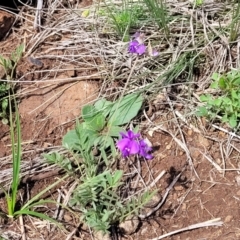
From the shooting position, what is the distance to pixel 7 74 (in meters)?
2.55

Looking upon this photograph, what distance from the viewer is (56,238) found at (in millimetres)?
2148

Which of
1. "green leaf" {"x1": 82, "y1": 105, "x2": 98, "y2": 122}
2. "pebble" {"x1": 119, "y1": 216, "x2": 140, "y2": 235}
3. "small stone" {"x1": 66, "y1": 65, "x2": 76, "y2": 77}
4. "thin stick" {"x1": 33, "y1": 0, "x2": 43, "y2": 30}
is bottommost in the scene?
"pebble" {"x1": 119, "y1": 216, "x2": 140, "y2": 235}

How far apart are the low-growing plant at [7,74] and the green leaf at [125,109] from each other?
410 mm

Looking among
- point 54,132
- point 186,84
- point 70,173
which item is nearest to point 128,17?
point 186,84

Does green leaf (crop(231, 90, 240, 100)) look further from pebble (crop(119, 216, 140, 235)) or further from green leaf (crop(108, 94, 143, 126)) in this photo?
pebble (crop(119, 216, 140, 235))

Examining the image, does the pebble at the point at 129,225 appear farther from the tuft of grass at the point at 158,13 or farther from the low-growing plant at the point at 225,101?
the tuft of grass at the point at 158,13

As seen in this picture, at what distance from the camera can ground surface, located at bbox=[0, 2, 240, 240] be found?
7.08 feet

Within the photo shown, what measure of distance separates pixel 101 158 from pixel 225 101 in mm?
480

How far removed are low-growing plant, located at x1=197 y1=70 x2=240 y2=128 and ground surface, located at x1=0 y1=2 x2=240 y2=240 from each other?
0.06m

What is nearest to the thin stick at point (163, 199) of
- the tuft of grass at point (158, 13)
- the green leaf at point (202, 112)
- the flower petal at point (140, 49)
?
the green leaf at point (202, 112)

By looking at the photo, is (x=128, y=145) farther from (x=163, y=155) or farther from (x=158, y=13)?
(x=158, y=13)

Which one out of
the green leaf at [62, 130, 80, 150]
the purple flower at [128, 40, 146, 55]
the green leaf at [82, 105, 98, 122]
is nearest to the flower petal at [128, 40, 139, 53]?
the purple flower at [128, 40, 146, 55]

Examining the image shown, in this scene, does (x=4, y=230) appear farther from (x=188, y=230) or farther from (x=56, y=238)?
(x=188, y=230)

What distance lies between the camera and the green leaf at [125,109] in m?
2.36
